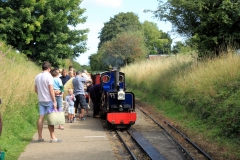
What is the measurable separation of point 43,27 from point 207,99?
15.2m

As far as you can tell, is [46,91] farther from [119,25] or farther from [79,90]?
[119,25]

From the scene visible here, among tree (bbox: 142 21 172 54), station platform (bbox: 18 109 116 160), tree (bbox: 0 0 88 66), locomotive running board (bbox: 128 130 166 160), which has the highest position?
tree (bbox: 142 21 172 54)

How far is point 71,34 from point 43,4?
133 inches

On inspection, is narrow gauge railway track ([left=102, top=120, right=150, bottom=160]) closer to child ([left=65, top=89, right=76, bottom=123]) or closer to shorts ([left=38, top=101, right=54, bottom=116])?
child ([left=65, top=89, right=76, bottom=123])

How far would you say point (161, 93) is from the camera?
20375 mm

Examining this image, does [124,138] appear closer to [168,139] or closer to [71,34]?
[168,139]

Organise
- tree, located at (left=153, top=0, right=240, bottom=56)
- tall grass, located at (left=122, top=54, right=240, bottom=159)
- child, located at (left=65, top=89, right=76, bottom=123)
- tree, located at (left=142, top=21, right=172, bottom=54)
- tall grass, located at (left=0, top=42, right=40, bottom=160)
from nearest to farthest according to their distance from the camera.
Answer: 1. tall grass, located at (left=0, top=42, right=40, bottom=160)
2. tall grass, located at (left=122, top=54, right=240, bottom=159)
3. child, located at (left=65, top=89, right=76, bottom=123)
4. tree, located at (left=153, top=0, right=240, bottom=56)
5. tree, located at (left=142, top=21, right=172, bottom=54)

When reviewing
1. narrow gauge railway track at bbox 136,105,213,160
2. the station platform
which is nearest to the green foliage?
narrow gauge railway track at bbox 136,105,213,160

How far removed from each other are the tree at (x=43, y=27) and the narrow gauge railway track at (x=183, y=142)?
41.0 feet

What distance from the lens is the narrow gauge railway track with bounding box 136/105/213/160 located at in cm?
892

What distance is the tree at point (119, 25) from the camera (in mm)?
74812

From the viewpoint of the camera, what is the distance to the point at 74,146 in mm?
9516

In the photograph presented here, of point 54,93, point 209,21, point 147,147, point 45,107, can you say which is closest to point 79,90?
point 54,93

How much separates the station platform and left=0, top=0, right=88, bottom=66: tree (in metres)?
13.2
